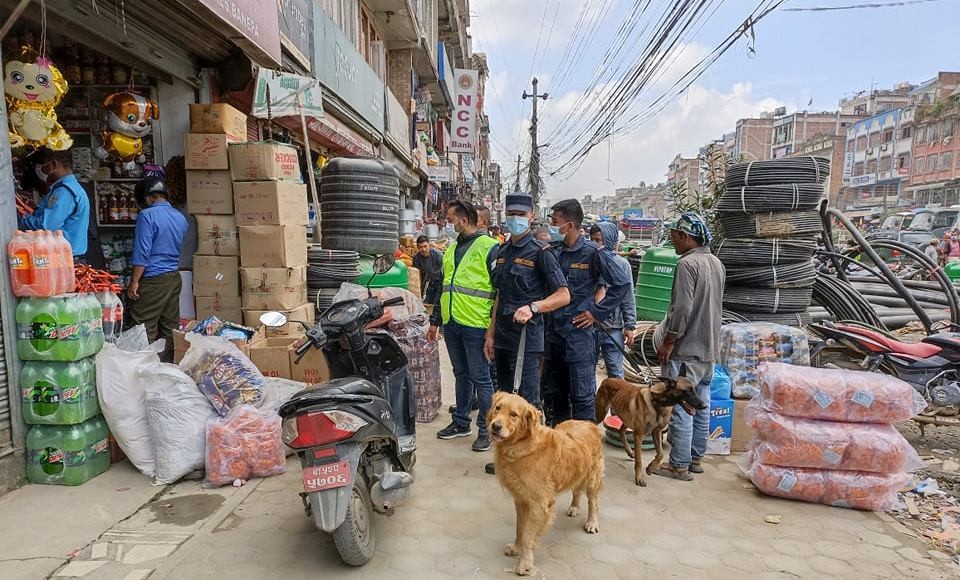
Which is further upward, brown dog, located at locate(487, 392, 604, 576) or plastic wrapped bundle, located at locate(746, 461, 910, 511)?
brown dog, located at locate(487, 392, 604, 576)

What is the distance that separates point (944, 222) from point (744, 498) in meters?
26.0

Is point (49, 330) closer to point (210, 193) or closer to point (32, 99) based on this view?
point (32, 99)

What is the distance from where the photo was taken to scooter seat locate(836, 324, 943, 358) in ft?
15.6

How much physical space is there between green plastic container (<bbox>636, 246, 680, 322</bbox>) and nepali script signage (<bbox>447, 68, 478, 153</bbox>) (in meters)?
16.2

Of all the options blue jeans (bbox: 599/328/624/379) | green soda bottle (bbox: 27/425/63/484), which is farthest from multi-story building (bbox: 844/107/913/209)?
green soda bottle (bbox: 27/425/63/484)

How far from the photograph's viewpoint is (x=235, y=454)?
3.59 metres

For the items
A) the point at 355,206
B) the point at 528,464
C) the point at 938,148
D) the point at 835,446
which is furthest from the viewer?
the point at 938,148

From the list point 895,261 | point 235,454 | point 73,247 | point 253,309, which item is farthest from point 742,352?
point 895,261

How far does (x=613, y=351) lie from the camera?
207 inches

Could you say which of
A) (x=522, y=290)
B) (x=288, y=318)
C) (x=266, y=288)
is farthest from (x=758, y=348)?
(x=266, y=288)

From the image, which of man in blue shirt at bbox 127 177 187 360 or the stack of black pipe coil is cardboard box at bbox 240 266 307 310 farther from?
the stack of black pipe coil

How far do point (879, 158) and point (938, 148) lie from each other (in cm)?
839

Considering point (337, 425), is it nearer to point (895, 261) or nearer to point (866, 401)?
point (866, 401)

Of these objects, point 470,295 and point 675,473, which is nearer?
point 675,473
